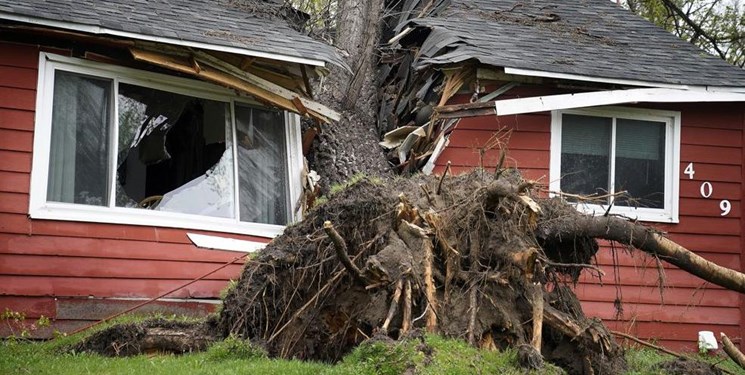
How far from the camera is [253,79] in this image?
1123 cm

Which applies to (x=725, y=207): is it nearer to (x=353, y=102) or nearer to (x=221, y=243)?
(x=353, y=102)

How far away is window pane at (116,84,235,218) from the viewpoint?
10602 mm

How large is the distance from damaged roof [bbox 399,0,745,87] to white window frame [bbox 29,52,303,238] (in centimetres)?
233

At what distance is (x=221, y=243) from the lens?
1096cm

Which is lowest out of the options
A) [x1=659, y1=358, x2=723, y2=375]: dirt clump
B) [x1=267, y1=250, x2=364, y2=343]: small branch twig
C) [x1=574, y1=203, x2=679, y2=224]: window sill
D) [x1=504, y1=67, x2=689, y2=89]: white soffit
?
[x1=659, y1=358, x2=723, y2=375]: dirt clump

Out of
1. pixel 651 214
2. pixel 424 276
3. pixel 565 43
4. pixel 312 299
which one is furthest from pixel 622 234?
pixel 565 43

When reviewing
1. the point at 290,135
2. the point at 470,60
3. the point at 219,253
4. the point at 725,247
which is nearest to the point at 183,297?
the point at 219,253

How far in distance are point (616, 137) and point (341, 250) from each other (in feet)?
20.1

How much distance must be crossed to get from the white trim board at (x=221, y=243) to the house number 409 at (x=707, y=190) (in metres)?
5.55

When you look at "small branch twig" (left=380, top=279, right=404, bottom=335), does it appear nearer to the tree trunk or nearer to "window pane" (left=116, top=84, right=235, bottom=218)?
"window pane" (left=116, top=84, right=235, bottom=218)

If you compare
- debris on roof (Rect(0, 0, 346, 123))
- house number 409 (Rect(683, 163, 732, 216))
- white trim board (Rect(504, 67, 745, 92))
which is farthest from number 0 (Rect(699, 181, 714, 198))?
debris on roof (Rect(0, 0, 346, 123))

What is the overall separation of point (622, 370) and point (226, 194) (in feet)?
16.1

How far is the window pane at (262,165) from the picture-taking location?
37.7ft

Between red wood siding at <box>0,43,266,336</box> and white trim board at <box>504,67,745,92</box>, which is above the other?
white trim board at <box>504,67,745,92</box>
